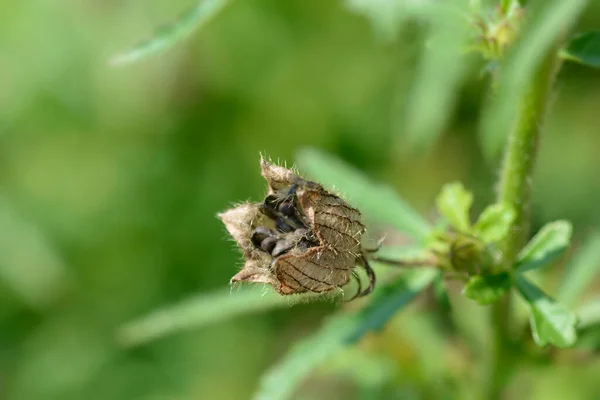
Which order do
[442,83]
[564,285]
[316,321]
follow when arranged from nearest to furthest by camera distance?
[564,285]
[442,83]
[316,321]

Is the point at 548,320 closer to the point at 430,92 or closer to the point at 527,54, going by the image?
the point at 527,54

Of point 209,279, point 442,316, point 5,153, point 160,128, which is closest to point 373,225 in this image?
point 442,316

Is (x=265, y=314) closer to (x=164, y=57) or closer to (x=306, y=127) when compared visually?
(x=306, y=127)

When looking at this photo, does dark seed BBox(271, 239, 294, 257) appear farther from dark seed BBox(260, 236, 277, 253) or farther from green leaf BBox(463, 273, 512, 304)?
Answer: green leaf BBox(463, 273, 512, 304)

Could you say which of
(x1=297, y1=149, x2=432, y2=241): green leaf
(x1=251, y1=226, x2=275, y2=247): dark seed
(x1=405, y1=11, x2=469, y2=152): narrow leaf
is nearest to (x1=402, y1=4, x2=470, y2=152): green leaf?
(x1=405, y1=11, x2=469, y2=152): narrow leaf

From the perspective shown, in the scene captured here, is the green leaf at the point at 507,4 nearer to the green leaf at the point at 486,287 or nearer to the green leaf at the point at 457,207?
the green leaf at the point at 457,207
